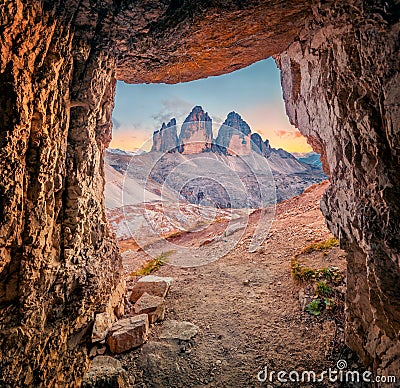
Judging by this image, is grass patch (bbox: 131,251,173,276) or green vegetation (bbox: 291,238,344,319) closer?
green vegetation (bbox: 291,238,344,319)

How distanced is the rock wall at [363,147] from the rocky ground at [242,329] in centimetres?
83

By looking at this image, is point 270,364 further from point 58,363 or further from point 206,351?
point 58,363

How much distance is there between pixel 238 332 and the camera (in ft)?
17.4

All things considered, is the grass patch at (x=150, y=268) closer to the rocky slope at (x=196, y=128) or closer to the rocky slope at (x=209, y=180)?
the rocky slope at (x=209, y=180)

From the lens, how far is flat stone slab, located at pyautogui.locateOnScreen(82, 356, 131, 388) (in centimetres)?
394

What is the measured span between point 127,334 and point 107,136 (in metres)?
4.04

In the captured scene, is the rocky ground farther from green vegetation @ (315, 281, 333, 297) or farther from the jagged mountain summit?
the jagged mountain summit

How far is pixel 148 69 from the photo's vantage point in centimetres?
536

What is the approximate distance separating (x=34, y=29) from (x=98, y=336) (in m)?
5.01

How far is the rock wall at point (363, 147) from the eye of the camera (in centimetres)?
282

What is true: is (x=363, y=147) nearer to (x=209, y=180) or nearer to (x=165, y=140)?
(x=209, y=180)

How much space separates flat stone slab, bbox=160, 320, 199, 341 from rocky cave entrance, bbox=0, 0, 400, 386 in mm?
1347

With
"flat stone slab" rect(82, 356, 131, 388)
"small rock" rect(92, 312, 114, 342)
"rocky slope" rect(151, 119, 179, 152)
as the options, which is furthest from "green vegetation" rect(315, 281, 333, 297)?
"rocky slope" rect(151, 119, 179, 152)

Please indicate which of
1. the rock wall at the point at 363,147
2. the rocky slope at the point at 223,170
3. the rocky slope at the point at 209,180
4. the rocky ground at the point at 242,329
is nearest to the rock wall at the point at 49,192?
the rocky ground at the point at 242,329
